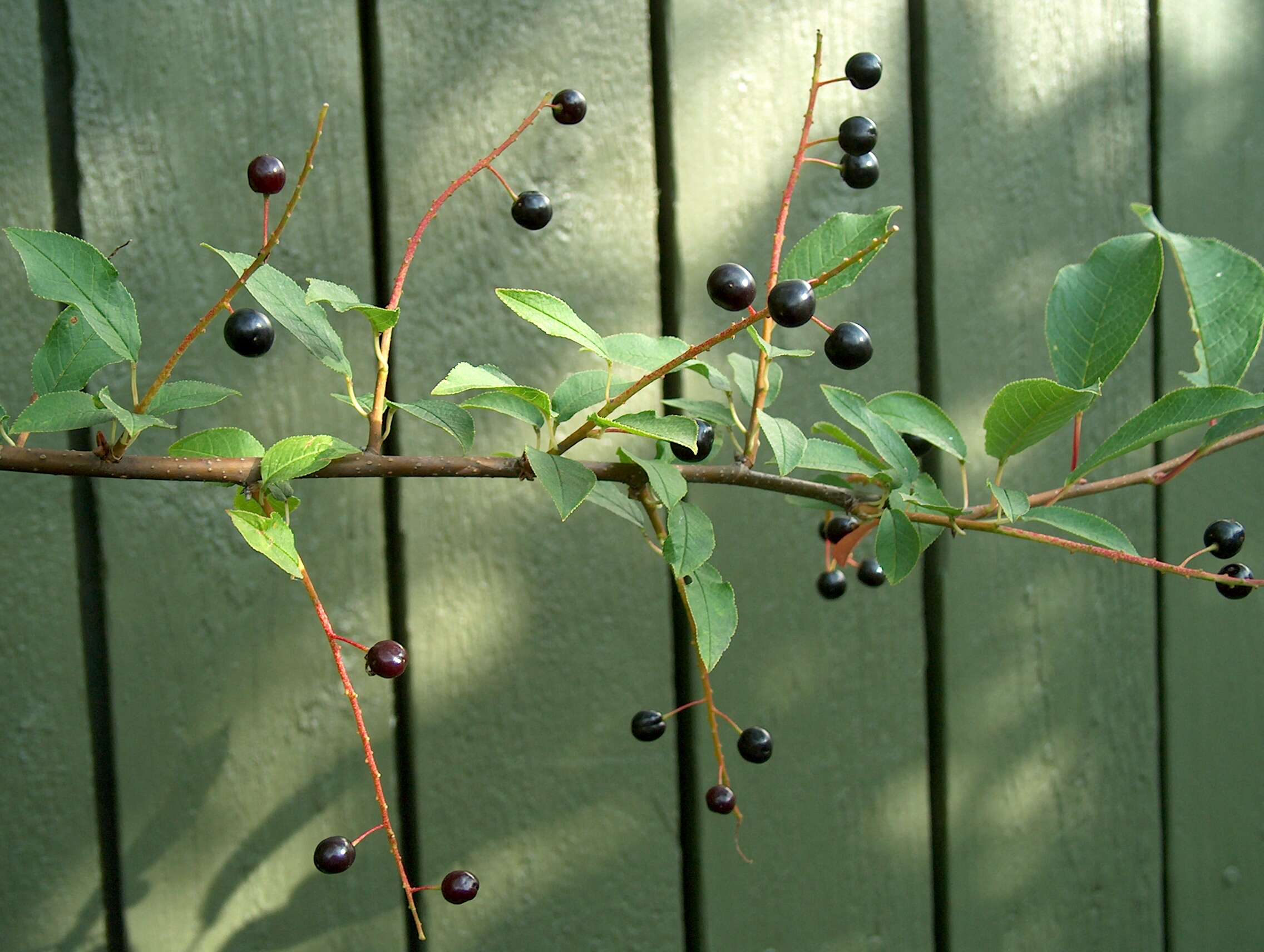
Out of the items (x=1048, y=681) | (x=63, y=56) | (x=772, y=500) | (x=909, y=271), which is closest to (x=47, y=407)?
(x=63, y=56)

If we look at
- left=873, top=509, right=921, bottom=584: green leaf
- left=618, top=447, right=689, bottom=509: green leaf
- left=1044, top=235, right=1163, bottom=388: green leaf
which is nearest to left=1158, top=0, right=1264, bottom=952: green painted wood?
left=1044, top=235, right=1163, bottom=388: green leaf

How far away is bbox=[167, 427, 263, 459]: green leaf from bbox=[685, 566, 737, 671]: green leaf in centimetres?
21

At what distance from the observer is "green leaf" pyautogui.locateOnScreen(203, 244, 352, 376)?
1.78ft

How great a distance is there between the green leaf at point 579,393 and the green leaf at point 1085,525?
22 cm

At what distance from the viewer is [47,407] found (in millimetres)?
493

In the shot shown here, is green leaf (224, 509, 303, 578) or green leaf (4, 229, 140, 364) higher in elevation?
green leaf (4, 229, 140, 364)

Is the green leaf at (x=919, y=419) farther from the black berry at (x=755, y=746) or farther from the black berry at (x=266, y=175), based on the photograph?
the black berry at (x=266, y=175)

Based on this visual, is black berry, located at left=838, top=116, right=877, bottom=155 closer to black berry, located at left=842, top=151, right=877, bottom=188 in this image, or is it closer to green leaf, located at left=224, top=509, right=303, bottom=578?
black berry, located at left=842, top=151, right=877, bottom=188

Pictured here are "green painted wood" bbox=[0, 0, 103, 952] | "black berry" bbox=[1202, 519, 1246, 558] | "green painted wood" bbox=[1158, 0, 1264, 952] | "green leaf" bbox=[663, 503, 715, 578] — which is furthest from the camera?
"green painted wood" bbox=[1158, 0, 1264, 952]

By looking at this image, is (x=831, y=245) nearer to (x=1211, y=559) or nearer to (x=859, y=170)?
(x=859, y=170)

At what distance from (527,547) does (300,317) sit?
49 centimetres

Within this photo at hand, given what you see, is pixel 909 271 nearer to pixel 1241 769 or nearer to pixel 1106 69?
pixel 1106 69

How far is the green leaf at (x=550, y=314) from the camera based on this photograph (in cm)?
49

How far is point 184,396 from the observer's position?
554 millimetres
